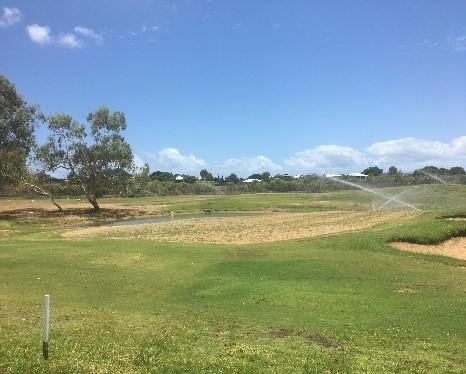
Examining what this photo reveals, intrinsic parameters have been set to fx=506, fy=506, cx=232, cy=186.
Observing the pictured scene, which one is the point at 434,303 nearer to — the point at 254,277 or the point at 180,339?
the point at 254,277

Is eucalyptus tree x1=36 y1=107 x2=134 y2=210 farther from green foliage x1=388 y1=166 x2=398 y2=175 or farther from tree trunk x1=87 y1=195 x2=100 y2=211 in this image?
green foliage x1=388 y1=166 x2=398 y2=175

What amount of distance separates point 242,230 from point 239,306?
2751 cm

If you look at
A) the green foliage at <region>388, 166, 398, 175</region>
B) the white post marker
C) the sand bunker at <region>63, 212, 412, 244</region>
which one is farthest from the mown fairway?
the green foliage at <region>388, 166, 398, 175</region>

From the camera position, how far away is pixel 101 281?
892 inches

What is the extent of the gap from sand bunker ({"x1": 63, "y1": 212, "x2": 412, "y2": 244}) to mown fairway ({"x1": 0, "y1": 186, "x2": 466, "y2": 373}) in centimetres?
609

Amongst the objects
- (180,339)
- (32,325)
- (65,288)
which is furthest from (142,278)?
(180,339)

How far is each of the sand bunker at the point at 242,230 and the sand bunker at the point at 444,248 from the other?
9.75 meters

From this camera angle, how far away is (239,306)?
59.4ft

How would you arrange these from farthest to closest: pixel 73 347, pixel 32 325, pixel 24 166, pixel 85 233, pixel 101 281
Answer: pixel 24 166
pixel 85 233
pixel 101 281
pixel 32 325
pixel 73 347

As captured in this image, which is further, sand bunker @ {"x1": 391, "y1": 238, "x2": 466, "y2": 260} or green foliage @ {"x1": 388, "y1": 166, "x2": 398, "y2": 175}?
green foliage @ {"x1": 388, "y1": 166, "x2": 398, "y2": 175}

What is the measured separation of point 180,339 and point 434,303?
993 cm

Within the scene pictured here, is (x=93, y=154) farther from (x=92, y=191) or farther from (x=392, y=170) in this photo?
(x=392, y=170)

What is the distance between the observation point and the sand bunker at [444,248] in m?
29.1

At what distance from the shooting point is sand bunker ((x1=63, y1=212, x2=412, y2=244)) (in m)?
40.3
